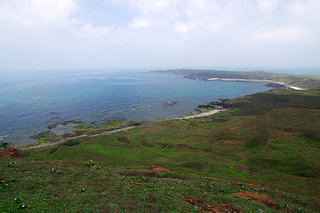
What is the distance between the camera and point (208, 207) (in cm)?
1808

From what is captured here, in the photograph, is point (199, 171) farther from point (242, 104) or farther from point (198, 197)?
point (242, 104)

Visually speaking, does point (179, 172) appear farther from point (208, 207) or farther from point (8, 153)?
point (8, 153)

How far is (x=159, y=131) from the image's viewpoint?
75.2 m

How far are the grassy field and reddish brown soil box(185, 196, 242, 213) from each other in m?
0.11

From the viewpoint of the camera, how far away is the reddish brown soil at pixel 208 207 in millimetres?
17683

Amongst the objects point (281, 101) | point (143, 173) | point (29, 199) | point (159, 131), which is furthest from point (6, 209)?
point (281, 101)

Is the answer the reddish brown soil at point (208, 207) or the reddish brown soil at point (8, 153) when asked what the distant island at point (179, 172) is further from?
the reddish brown soil at point (208, 207)

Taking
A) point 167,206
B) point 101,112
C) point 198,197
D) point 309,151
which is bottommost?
point 101,112

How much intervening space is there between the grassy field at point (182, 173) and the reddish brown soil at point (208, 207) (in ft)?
0.35

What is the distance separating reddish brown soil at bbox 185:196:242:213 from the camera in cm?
1768

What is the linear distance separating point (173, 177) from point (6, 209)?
2078 centimetres

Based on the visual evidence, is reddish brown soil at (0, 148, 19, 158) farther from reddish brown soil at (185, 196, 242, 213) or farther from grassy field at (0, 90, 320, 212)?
reddish brown soil at (185, 196, 242, 213)

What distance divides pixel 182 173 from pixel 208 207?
1452 centimetres

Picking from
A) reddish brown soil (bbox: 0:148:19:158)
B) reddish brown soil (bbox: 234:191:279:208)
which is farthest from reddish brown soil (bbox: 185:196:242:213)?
reddish brown soil (bbox: 0:148:19:158)
